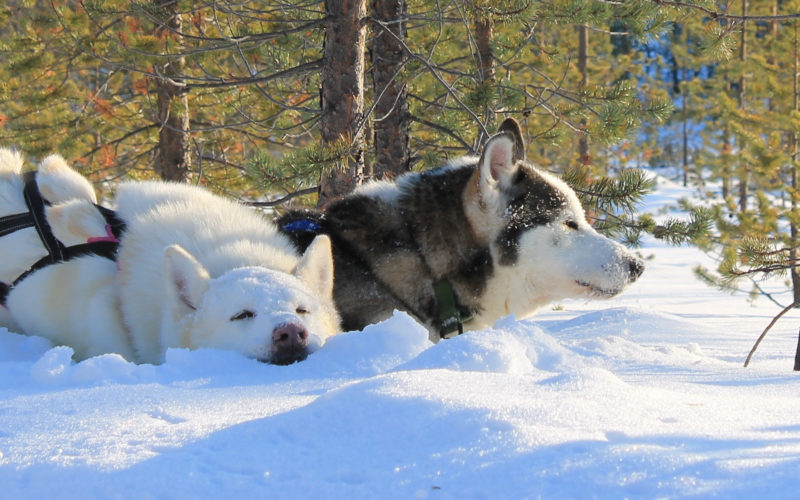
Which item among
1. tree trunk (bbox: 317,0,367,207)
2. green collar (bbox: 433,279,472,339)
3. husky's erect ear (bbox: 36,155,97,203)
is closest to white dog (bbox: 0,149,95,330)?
husky's erect ear (bbox: 36,155,97,203)

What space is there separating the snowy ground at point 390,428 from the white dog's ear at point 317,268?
17.8 inches

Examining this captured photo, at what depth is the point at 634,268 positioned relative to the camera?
12.1 feet

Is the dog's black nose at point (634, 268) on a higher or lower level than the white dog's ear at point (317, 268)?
lower

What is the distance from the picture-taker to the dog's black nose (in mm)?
3682

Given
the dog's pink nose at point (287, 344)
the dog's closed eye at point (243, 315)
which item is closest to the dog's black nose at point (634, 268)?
the dog's pink nose at point (287, 344)

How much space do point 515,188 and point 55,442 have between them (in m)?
2.68

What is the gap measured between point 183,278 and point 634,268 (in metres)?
2.25

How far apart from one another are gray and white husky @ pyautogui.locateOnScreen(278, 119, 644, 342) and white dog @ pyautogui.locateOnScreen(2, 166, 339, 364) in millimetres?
466

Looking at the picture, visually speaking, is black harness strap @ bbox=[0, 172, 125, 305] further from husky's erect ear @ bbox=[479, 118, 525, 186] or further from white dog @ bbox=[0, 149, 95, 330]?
husky's erect ear @ bbox=[479, 118, 525, 186]

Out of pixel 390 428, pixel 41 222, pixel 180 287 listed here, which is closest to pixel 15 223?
pixel 41 222

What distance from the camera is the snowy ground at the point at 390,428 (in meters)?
1.32

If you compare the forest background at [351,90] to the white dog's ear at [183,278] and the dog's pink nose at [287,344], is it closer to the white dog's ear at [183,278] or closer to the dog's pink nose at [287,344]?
the white dog's ear at [183,278]

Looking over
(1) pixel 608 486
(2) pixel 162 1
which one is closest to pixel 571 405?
(1) pixel 608 486

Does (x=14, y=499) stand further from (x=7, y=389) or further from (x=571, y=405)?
(x=571, y=405)
